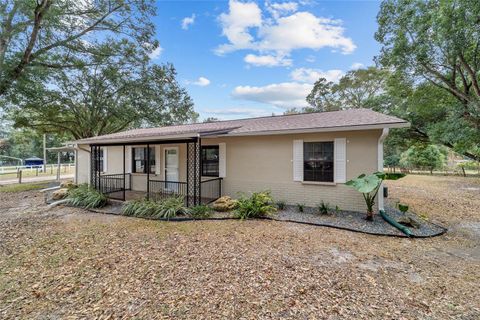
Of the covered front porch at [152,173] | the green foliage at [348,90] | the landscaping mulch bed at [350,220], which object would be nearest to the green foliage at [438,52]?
the landscaping mulch bed at [350,220]

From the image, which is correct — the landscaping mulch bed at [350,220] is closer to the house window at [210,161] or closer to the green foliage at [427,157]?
the house window at [210,161]

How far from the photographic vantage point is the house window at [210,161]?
373 inches

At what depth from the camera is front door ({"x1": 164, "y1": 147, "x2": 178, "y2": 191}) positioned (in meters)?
10.3

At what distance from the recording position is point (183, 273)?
12.1 feet

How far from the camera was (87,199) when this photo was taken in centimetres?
870

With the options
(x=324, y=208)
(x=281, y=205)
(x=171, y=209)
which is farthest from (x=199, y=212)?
(x=324, y=208)

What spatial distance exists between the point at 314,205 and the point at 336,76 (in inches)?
965

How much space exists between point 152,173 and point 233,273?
8.33m

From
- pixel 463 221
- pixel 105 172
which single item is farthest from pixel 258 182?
pixel 105 172

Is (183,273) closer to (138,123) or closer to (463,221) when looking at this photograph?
(463,221)

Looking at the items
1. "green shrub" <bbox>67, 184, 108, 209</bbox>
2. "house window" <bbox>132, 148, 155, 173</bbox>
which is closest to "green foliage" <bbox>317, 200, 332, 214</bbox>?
"green shrub" <bbox>67, 184, 108, 209</bbox>

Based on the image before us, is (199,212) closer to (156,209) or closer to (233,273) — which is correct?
(156,209)

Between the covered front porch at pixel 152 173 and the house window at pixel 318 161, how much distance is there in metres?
3.53

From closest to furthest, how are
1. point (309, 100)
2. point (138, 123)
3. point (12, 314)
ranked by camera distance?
point (12, 314) < point (138, 123) < point (309, 100)
